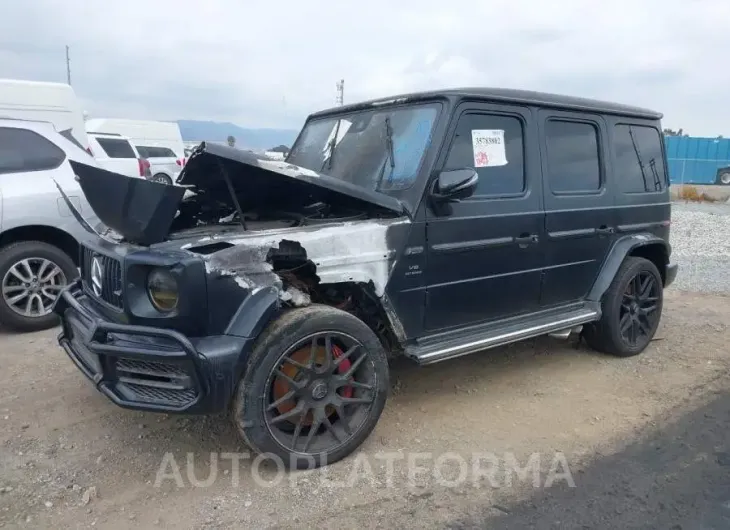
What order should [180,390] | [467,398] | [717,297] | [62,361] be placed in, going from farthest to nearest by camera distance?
1. [717,297]
2. [62,361]
3. [467,398]
4. [180,390]

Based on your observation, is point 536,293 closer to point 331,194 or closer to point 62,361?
point 331,194

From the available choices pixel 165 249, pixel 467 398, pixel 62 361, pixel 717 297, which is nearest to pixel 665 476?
pixel 467 398

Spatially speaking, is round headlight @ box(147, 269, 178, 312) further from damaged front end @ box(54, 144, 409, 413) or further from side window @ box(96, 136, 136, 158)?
side window @ box(96, 136, 136, 158)

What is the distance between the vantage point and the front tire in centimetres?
306

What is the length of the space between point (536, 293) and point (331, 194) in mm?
1764

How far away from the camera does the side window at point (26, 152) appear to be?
565cm

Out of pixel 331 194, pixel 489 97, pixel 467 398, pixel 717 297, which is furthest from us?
pixel 717 297

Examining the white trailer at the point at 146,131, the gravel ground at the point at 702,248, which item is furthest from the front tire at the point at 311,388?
the white trailer at the point at 146,131

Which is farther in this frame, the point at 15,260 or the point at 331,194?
the point at 15,260

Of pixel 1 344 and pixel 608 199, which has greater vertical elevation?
pixel 608 199

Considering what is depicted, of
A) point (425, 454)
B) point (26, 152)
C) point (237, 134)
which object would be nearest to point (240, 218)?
point (425, 454)

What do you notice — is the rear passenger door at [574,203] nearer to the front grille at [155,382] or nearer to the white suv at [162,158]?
the front grille at [155,382]

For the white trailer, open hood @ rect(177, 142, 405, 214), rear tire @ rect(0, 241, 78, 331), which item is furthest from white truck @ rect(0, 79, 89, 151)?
the white trailer

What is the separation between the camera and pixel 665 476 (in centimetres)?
332
